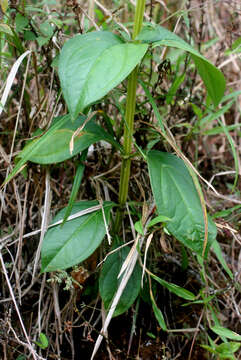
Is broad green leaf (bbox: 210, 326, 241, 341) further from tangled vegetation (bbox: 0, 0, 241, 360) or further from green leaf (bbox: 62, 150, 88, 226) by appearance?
green leaf (bbox: 62, 150, 88, 226)

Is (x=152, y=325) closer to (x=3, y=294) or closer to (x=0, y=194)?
(x=3, y=294)

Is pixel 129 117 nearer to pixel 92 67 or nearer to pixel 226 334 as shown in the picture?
pixel 92 67

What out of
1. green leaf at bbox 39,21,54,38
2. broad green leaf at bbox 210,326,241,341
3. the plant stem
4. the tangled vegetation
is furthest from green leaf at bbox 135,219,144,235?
green leaf at bbox 39,21,54,38

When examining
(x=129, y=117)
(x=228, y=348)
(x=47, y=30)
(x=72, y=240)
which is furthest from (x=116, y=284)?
(x=47, y=30)

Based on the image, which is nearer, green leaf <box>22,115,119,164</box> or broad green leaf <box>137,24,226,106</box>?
broad green leaf <box>137,24,226,106</box>

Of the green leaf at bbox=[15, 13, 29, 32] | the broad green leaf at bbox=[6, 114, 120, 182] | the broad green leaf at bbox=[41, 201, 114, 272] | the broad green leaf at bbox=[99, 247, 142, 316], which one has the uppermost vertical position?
the green leaf at bbox=[15, 13, 29, 32]

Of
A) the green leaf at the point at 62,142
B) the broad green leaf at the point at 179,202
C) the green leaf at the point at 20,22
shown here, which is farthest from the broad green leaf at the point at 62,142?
the green leaf at the point at 20,22

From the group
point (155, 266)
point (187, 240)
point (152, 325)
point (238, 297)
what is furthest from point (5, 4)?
point (238, 297)

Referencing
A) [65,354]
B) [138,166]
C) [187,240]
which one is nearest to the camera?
[187,240]
